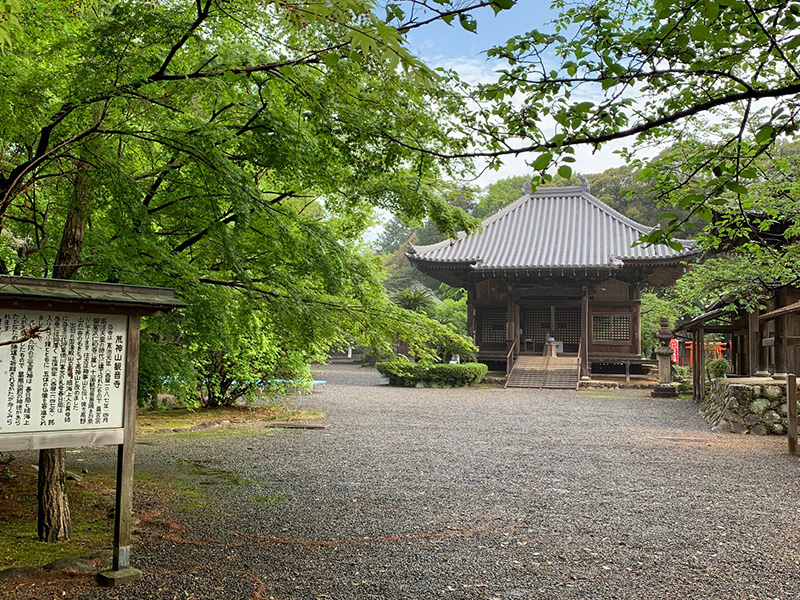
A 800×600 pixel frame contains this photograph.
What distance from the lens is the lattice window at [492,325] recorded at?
27031 millimetres

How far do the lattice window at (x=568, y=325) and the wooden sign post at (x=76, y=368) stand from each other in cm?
2438

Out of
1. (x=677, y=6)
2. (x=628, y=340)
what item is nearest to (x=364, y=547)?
(x=677, y=6)

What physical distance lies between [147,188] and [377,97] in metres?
2.04

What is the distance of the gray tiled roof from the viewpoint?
2434cm

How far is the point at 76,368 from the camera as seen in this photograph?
406 centimetres

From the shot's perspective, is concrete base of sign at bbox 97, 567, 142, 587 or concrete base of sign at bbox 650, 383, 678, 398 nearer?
concrete base of sign at bbox 97, 567, 142, 587

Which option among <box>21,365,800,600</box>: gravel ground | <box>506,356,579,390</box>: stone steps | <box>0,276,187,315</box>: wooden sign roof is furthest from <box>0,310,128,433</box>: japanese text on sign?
<box>506,356,579,390</box>: stone steps

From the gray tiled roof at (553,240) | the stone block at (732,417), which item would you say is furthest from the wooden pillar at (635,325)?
the stone block at (732,417)

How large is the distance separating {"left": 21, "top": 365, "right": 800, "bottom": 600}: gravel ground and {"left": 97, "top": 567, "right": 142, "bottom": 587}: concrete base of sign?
91mm

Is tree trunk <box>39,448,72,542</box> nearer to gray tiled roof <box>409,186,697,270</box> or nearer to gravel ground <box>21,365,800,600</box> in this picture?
gravel ground <box>21,365,800,600</box>

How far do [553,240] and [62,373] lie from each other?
24.6 m

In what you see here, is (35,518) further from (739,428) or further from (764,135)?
(739,428)

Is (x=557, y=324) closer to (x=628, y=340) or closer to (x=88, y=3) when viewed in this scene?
(x=628, y=340)

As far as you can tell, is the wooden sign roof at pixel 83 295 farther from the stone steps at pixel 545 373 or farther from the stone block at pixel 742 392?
the stone steps at pixel 545 373
